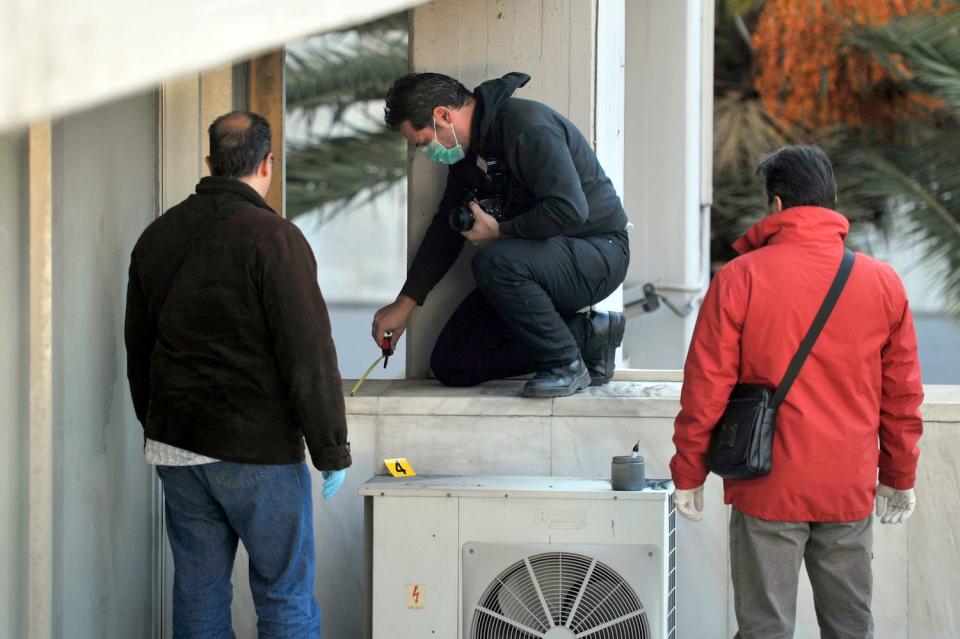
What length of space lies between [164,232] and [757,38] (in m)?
8.00

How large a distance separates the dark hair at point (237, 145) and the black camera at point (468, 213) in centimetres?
130

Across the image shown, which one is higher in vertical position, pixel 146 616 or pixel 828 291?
pixel 828 291

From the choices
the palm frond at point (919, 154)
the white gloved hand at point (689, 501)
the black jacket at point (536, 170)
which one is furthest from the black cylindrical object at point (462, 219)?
the palm frond at point (919, 154)

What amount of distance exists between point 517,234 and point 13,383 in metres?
1.91

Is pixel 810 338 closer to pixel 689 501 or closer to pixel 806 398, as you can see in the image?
pixel 806 398

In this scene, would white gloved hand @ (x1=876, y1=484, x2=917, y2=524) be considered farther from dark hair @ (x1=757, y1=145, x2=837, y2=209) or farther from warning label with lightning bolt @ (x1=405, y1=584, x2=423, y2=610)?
warning label with lightning bolt @ (x1=405, y1=584, x2=423, y2=610)

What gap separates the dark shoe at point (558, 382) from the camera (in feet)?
15.6

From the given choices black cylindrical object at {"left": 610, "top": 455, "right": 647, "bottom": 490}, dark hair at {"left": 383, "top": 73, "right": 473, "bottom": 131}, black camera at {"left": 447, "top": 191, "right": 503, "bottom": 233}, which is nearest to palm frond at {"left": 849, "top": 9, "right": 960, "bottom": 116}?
black camera at {"left": 447, "top": 191, "right": 503, "bottom": 233}

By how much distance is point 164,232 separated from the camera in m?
3.66

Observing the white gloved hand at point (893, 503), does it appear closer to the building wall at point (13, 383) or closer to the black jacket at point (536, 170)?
the black jacket at point (536, 170)

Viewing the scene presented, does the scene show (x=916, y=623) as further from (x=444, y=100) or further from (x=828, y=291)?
(x=444, y=100)

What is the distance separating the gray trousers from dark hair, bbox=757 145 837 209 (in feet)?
2.85

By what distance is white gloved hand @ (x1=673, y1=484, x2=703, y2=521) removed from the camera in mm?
3629

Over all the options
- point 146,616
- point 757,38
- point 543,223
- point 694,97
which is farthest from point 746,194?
point 146,616
